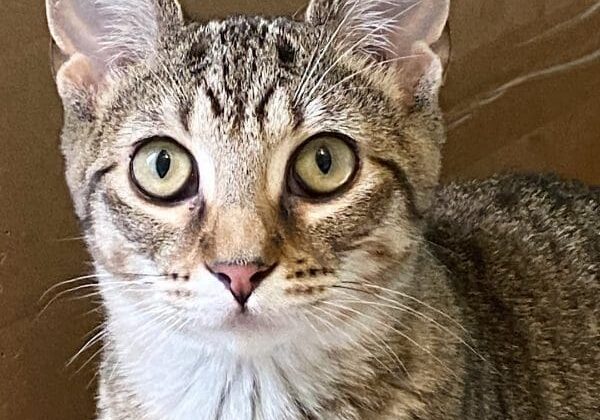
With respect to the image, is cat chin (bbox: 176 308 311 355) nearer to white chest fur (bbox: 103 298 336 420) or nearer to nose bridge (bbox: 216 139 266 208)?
white chest fur (bbox: 103 298 336 420)

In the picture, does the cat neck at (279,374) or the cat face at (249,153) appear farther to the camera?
the cat neck at (279,374)

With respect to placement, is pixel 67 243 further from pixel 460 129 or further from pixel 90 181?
pixel 460 129

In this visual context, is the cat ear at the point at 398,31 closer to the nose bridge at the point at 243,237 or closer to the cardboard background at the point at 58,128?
the nose bridge at the point at 243,237

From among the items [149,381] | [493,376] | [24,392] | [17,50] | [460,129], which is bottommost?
[24,392]

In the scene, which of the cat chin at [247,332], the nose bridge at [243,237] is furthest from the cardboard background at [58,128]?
the nose bridge at [243,237]

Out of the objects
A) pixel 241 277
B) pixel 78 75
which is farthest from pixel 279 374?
pixel 78 75

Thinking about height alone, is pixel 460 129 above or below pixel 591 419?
above

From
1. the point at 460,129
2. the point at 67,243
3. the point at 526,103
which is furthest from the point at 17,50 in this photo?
the point at 526,103
